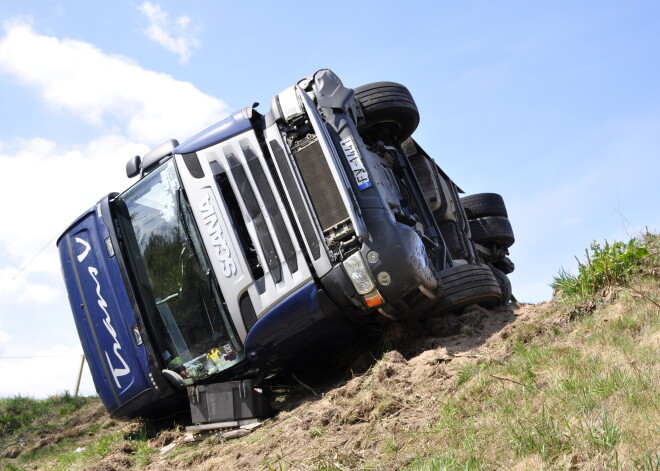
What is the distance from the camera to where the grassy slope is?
3.20 meters

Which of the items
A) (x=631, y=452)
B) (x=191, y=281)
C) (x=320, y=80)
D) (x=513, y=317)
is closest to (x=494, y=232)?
(x=513, y=317)

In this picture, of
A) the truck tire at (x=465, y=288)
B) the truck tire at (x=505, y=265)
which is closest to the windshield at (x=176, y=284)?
the truck tire at (x=465, y=288)

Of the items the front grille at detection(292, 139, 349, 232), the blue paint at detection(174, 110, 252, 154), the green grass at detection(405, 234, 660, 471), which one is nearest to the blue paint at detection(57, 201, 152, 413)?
the blue paint at detection(174, 110, 252, 154)

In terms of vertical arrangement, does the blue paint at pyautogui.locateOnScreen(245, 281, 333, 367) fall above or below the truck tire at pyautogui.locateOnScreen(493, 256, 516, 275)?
below

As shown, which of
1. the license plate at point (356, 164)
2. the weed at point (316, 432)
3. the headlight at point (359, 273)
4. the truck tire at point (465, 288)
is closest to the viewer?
the weed at point (316, 432)

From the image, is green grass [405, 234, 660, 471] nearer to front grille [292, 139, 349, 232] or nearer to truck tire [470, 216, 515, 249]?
front grille [292, 139, 349, 232]

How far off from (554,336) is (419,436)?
1.44 meters

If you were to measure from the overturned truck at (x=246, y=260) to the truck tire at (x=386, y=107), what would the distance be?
139 mm

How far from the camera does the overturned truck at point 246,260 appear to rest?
571 centimetres

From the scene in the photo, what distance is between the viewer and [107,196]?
6727mm

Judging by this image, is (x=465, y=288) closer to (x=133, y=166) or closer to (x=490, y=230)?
(x=133, y=166)

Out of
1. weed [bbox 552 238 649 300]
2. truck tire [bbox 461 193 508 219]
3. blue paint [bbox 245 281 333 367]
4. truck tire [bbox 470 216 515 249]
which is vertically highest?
truck tire [bbox 461 193 508 219]

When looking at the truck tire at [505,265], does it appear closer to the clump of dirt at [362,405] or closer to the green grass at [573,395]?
the clump of dirt at [362,405]

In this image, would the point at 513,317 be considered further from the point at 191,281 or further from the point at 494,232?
the point at 494,232
